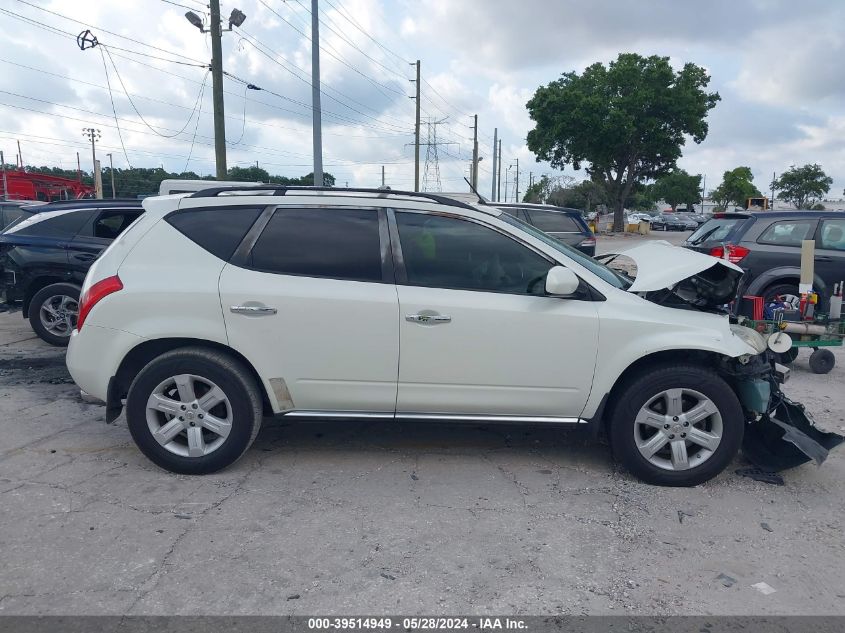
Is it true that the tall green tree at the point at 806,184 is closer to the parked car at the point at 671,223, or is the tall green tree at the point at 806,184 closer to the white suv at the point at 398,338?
the parked car at the point at 671,223

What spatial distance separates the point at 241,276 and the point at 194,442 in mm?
1085

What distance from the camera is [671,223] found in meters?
55.5

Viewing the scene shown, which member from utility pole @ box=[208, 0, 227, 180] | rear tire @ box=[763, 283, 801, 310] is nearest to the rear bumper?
rear tire @ box=[763, 283, 801, 310]

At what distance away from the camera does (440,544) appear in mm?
3387

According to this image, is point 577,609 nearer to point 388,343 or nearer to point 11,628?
point 388,343

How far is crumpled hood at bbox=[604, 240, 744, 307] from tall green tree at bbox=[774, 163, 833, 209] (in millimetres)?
71682

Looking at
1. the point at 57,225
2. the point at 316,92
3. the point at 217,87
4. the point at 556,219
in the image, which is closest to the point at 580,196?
the point at 316,92

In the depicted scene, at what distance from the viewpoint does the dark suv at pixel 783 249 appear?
787 centimetres

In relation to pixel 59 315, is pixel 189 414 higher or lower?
lower

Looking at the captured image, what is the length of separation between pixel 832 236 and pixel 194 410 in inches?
308

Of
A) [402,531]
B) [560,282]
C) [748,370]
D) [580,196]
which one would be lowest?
[402,531]

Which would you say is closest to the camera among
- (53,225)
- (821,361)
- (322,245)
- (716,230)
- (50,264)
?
(322,245)

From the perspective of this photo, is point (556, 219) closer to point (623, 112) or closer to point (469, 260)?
point (469, 260)

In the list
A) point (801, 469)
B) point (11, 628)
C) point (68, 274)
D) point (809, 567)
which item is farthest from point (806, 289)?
point (68, 274)
